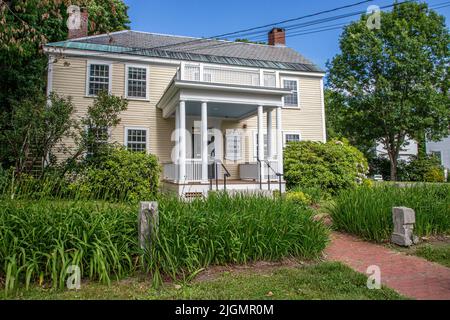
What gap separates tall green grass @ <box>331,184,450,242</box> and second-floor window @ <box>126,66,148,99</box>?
10.0 meters

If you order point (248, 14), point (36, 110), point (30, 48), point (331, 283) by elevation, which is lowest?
point (331, 283)

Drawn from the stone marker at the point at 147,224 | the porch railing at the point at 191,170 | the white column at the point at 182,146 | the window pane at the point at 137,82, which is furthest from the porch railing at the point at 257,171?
the stone marker at the point at 147,224

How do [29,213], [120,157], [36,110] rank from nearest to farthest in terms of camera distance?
[29,213], [36,110], [120,157]

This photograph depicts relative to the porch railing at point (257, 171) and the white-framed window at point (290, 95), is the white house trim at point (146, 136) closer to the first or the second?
the porch railing at point (257, 171)

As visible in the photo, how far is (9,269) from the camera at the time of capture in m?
3.28

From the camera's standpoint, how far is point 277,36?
19016 millimetres

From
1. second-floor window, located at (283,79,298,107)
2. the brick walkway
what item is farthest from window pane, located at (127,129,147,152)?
the brick walkway

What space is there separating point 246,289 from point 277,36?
18557 millimetres

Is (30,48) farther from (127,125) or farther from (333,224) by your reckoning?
(333,224)

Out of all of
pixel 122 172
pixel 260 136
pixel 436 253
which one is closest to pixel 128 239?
pixel 436 253

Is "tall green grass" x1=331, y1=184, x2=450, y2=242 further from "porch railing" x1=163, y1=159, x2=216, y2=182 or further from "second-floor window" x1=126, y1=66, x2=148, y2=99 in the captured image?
"second-floor window" x1=126, y1=66, x2=148, y2=99

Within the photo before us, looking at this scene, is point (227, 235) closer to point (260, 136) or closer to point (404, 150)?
point (260, 136)

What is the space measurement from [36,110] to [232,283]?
8.69m
